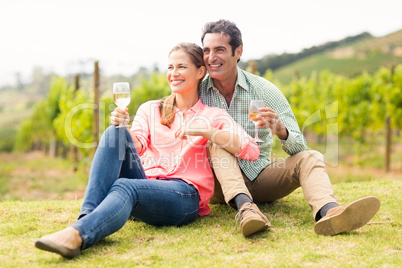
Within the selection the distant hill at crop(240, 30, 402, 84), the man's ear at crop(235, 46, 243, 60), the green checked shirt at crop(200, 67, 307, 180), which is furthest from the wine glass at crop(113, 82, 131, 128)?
the distant hill at crop(240, 30, 402, 84)

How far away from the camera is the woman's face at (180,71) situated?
368 cm

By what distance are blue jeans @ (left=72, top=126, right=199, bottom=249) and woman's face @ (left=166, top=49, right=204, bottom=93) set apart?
0.72 m

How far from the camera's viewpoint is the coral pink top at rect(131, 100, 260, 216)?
352 centimetres

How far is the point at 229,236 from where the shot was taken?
130 inches

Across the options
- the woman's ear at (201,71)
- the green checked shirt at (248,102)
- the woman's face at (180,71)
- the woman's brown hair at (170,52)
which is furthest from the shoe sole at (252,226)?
the woman's ear at (201,71)

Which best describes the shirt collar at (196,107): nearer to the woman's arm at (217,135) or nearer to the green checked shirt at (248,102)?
the green checked shirt at (248,102)

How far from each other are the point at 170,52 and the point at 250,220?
66.6 inches

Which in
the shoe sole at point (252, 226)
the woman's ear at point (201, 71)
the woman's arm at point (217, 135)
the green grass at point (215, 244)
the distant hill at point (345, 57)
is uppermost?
the distant hill at point (345, 57)

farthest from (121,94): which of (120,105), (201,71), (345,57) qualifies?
(345,57)

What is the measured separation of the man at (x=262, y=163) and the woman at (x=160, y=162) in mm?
178

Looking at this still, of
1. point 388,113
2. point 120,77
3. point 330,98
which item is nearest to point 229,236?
point 388,113

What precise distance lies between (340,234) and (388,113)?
11736mm

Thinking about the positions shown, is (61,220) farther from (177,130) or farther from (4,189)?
(4,189)

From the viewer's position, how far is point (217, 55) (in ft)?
12.8
